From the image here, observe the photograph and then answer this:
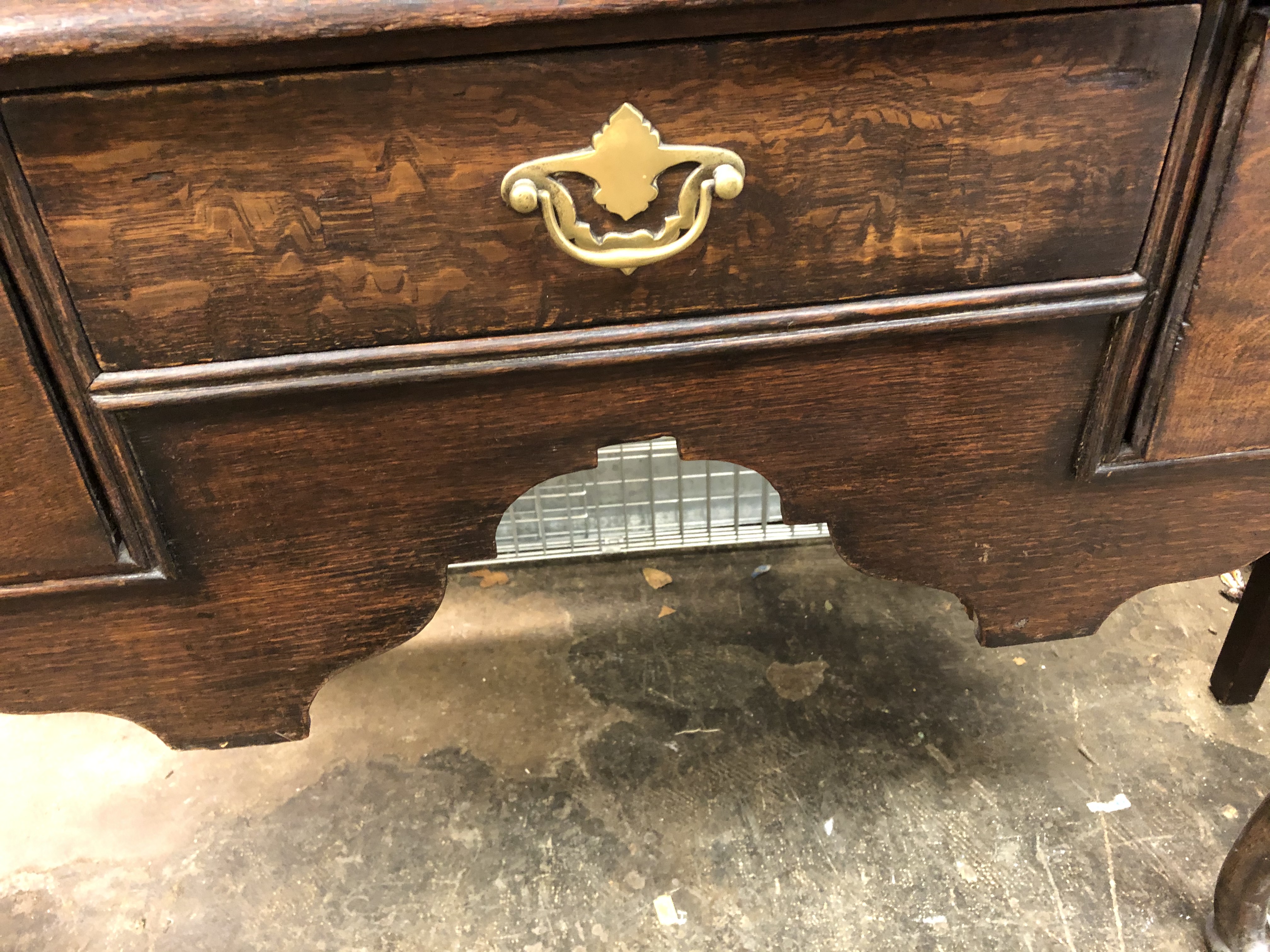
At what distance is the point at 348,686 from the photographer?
1301 millimetres

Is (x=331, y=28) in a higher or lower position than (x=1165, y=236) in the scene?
higher

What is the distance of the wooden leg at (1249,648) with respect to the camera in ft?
3.67

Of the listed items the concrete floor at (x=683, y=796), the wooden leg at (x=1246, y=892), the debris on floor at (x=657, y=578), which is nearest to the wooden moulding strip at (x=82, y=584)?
the concrete floor at (x=683, y=796)

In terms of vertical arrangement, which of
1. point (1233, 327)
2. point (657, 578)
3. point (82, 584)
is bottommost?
point (657, 578)

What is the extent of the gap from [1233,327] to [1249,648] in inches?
26.6

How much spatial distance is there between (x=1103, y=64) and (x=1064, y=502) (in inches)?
14.3

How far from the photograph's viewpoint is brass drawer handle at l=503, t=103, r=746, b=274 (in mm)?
547

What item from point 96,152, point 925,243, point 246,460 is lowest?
point 246,460

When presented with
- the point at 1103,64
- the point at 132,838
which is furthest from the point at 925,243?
Result: the point at 132,838

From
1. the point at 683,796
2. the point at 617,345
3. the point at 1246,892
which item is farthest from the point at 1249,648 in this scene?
the point at 617,345

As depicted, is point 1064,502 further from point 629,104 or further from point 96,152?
point 96,152

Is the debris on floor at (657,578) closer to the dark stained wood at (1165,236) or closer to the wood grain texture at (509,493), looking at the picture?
the wood grain texture at (509,493)

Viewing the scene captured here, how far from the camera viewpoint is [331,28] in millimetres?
481

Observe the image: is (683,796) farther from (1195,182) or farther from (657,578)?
(1195,182)
